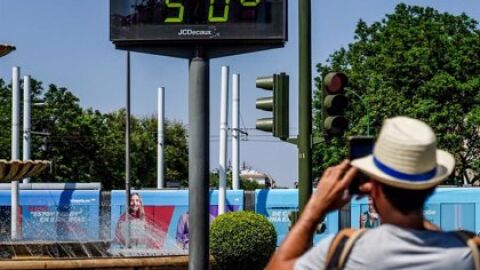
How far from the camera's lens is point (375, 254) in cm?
354

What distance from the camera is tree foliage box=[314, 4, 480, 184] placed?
54.1 metres

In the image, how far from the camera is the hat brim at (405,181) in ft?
11.8

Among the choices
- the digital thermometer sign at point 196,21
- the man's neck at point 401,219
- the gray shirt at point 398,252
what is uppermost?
the digital thermometer sign at point 196,21

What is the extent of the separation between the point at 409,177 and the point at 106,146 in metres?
69.1

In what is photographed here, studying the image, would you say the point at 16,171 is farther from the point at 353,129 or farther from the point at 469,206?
the point at 353,129

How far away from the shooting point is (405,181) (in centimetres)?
360

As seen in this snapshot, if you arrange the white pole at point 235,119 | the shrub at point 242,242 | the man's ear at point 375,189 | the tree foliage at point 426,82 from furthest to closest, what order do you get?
the tree foliage at point 426,82
the white pole at point 235,119
the shrub at point 242,242
the man's ear at point 375,189

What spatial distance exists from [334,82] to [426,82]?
4142cm

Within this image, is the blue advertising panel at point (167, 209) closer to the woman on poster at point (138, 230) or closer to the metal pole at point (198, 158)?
the woman on poster at point (138, 230)

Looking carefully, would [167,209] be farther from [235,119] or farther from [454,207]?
[454,207]

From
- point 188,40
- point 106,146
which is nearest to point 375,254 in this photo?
point 188,40

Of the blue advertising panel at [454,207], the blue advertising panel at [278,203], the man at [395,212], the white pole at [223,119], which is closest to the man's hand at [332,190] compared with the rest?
the man at [395,212]

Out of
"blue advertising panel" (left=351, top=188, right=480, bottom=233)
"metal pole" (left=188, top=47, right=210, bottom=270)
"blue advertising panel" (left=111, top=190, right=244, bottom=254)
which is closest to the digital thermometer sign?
"metal pole" (left=188, top=47, right=210, bottom=270)

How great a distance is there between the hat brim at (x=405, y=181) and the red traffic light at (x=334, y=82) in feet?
33.2
